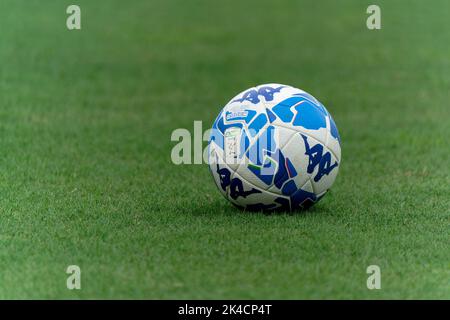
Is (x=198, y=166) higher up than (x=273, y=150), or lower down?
lower down

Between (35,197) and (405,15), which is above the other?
(405,15)

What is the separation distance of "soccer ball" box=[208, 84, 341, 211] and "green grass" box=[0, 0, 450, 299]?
231mm

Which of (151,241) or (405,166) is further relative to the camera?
(405,166)

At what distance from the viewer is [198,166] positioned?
11789 mm

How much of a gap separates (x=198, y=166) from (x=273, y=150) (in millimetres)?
3203

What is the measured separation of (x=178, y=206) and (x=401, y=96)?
849 centimetres

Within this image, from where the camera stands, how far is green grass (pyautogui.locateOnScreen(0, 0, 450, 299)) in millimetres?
7520

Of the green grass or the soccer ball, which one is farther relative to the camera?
the soccer ball

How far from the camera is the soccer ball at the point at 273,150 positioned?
870cm

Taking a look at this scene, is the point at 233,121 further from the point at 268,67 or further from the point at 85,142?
the point at 268,67

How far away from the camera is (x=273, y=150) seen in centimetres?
869

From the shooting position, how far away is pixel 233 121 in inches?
349

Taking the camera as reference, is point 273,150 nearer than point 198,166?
Yes

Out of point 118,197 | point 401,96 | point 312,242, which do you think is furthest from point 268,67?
point 312,242
